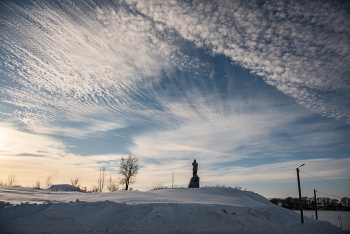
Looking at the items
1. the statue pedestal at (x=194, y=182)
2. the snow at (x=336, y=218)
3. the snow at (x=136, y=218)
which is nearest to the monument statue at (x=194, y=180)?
the statue pedestal at (x=194, y=182)

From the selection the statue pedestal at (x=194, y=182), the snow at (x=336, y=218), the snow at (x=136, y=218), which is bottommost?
the snow at (x=336, y=218)

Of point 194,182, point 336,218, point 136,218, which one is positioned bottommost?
point 336,218

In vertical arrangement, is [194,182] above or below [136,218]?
above

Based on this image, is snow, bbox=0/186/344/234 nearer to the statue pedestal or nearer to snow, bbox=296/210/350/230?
the statue pedestal

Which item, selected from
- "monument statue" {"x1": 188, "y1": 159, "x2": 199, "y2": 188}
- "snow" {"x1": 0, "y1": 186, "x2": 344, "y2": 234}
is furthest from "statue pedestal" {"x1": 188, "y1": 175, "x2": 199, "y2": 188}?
"snow" {"x1": 0, "y1": 186, "x2": 344, "y2": 234}

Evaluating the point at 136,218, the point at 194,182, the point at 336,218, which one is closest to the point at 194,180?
the point at 194,182

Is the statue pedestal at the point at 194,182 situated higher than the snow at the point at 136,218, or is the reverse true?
the statue pedestal at the point at 194,182

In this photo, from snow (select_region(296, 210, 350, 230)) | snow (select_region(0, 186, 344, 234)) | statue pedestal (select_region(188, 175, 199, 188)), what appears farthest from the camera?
snow (select_region(296, 210, 350, 230))

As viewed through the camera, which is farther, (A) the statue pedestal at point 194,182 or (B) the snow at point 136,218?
(A) the statue pedestal at point 194,182

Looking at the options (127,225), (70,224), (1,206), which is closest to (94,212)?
(70,224)

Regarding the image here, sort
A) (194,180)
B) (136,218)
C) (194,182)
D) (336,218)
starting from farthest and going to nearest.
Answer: (336,218) → (194,180) → (194,182) → (136,218)

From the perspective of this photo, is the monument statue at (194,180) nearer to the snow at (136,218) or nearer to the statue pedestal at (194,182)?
the statue pedestal at (194,182)

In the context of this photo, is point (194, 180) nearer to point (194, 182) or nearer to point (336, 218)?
point (194, 182)

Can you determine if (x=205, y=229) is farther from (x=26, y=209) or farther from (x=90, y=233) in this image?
(x=26, y=209)
